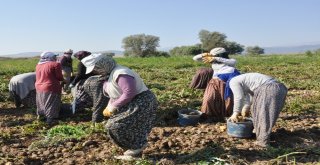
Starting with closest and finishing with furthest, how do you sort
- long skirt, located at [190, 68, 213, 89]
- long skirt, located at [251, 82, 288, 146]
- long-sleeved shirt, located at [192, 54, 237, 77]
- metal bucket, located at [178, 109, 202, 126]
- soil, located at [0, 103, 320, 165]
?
soil, located at [0, 103, 320, 165] → long skirt, located at [251, 82, 288, 146] → long-sleeved shirt, located at [192, 54, 237, 77] → metal bucket, located at [178, 109, 202, 126] → long skirt, located at [190, 68, 213, 89]

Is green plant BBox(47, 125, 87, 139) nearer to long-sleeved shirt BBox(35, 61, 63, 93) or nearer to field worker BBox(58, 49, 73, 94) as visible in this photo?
long-sleeved shirt BBox(35, 61, 63, 93)

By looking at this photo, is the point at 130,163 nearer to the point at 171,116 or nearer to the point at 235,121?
the point at 235,121

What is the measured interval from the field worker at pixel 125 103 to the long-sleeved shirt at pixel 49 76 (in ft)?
7.70

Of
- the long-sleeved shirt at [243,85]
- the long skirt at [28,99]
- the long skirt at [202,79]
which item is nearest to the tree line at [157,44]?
the long skirt at [202,79]

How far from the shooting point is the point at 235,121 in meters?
5.55

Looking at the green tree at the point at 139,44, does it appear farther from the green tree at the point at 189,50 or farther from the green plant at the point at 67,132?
the green plant at the point at 67,132

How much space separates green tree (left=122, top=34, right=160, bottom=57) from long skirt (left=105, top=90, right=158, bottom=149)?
2517 inches

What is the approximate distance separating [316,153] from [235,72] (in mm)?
1898

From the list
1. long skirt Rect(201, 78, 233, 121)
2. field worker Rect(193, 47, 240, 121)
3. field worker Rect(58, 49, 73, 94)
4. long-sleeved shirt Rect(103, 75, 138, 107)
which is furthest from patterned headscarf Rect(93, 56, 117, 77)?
field worker Rect(58, 49, 73, 94)

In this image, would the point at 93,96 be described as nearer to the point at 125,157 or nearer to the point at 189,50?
the point at 125,157

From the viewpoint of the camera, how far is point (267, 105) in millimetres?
5145

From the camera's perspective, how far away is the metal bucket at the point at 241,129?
216 inches

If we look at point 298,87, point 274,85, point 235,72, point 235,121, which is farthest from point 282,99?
point 298,87

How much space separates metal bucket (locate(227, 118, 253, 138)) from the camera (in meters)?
5.49
